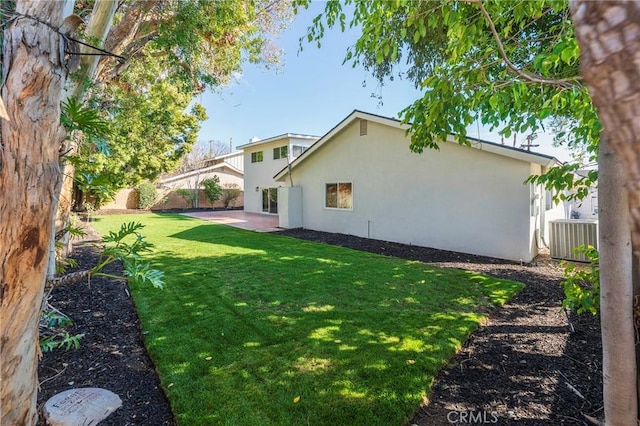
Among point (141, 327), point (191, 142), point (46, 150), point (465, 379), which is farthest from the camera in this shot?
point (191, 142)

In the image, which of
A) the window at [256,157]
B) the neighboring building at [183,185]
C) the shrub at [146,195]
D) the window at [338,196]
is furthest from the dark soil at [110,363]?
the neighboring building at [183,185]

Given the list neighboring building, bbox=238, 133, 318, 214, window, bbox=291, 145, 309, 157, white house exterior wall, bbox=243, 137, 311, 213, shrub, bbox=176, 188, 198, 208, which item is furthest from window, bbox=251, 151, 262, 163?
shrub, bbox=176, 188, 198, 208

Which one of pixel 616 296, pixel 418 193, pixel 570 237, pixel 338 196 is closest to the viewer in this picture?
pixel 616 296

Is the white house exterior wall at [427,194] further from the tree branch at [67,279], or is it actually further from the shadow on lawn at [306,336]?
the tree branch at [67,279]

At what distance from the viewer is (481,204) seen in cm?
907

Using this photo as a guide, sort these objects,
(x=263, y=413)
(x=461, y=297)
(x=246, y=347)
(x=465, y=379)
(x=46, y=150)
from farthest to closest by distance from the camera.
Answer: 1. (x=461, y=297)
2. (x=246, y=347)
3. (x=465, y=379)
4. (x=263, y=413)
5. (x=46, y=150)

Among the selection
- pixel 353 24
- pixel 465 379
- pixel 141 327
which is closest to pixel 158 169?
pixel 141 327

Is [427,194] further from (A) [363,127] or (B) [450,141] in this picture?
(A) [363,127]

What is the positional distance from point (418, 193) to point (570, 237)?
13.8 ft

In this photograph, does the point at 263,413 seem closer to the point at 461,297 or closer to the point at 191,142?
the point at 461,297

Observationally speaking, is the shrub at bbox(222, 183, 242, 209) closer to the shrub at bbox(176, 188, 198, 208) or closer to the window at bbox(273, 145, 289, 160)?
the shrub at bbox(176, 188, 198, 208)

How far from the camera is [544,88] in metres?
3.71

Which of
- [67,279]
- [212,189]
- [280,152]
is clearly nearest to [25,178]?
[67,279]

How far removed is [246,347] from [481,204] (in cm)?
783
